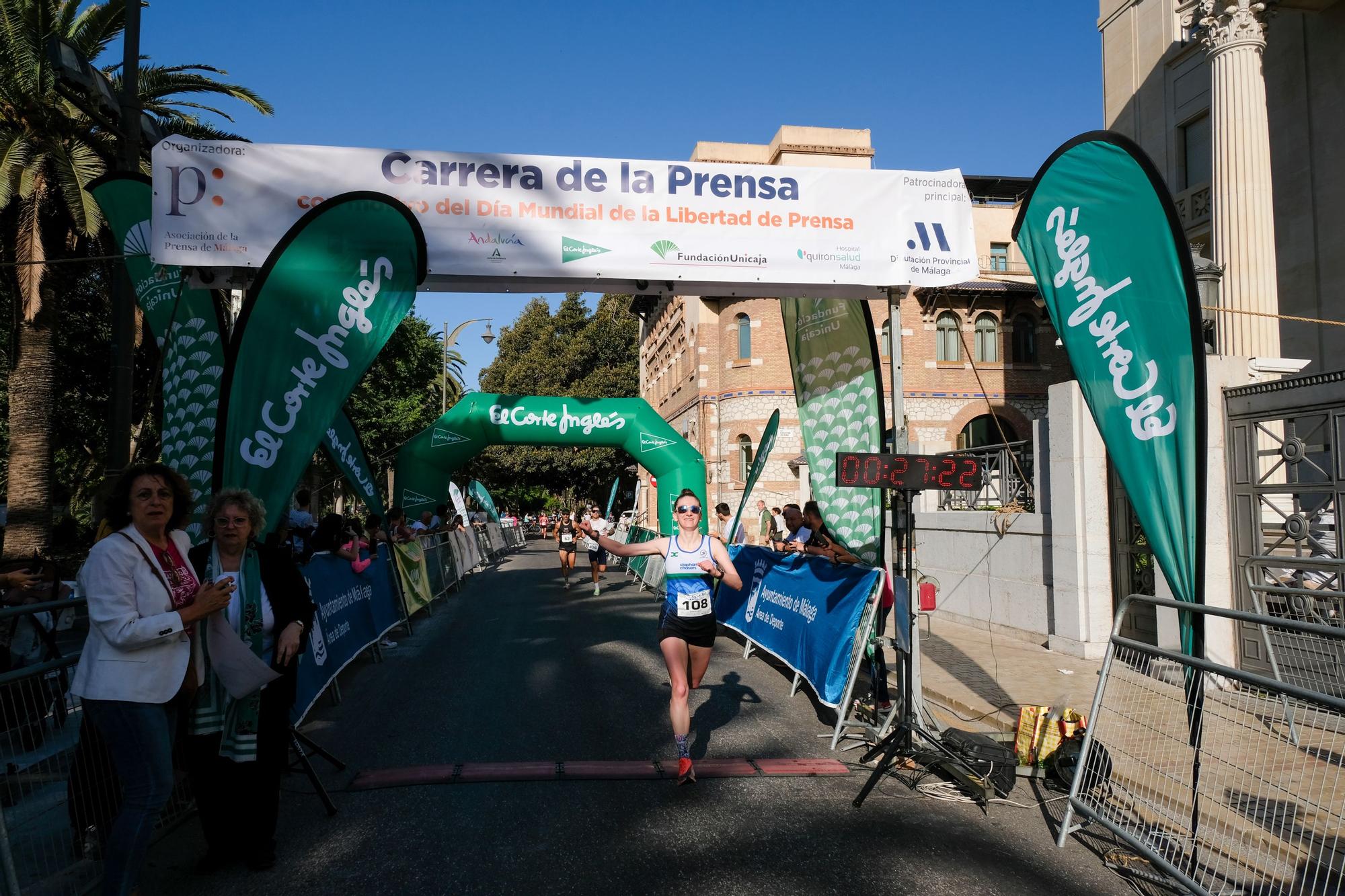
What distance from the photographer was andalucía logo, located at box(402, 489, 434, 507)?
19266mm

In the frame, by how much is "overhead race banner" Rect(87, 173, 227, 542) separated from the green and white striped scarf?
370 cm

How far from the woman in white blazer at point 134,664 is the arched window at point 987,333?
31.0 metres

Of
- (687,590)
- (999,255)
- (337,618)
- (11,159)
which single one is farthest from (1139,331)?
(999,255)

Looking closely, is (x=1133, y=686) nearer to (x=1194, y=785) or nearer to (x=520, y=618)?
(x=1194, y=785)

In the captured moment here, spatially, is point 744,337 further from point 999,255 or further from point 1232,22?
point 1232,22

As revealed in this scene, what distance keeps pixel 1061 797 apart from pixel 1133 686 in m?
1.04

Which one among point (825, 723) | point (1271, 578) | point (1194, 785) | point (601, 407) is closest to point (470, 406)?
point (601, 407)

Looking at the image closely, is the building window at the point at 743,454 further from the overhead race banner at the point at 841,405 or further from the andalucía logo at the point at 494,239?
the andalucía logo at the point at 494,239

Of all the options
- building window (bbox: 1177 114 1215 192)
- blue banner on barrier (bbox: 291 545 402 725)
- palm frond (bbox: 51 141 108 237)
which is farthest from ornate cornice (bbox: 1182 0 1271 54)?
palm frond (bbox: 51 141 108 237)

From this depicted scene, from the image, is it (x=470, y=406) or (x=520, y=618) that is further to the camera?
(x=470, y=406)

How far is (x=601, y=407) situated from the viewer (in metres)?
20.2

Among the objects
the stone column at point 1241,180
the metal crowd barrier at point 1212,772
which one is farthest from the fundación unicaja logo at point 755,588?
the stone column at point 1241,180

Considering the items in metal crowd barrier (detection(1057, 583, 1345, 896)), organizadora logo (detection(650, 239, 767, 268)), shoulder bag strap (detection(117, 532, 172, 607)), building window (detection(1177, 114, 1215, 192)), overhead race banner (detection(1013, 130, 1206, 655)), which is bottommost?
metal crowd barrier (detection(1057, 583, 1345, 896))

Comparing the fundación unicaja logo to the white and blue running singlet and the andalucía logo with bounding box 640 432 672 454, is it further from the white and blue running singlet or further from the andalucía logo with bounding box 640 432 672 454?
the andalucía logo with bounding box 640 432 672 454
